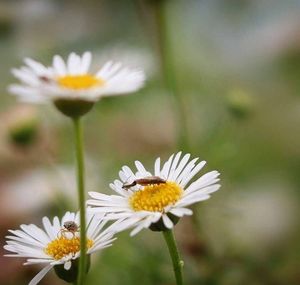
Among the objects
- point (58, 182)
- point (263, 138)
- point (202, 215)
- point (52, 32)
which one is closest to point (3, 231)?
point (58, 182)

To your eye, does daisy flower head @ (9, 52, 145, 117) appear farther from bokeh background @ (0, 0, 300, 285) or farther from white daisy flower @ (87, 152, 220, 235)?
bokeh background @ (0, 0, 300, 285)

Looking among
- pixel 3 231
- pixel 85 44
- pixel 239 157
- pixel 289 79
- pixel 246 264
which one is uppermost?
pixel 85 44

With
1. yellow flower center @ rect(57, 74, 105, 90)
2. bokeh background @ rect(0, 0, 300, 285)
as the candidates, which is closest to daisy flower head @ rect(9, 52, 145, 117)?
yellow flower center @ rect(57, 74, 105, 90)

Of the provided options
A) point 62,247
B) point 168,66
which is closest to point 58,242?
point 62,247

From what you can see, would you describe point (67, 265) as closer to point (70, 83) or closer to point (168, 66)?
point (70, 83)

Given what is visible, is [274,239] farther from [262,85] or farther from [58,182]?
[262,85]
